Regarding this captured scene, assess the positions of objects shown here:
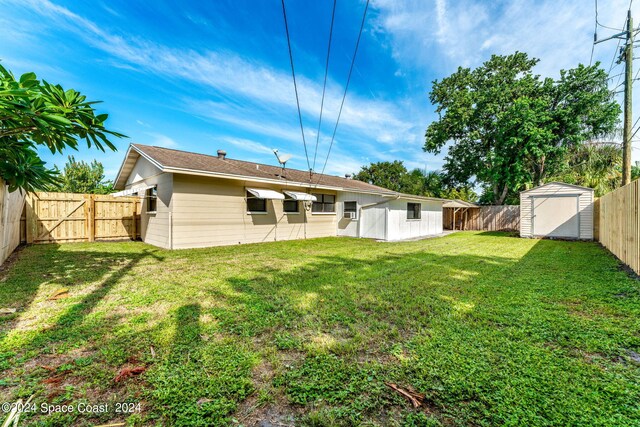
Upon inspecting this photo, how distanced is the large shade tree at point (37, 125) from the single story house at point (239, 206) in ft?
11.4

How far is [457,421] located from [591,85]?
24058 millimetres

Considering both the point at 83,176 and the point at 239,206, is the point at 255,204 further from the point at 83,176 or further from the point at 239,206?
the point at 83,176

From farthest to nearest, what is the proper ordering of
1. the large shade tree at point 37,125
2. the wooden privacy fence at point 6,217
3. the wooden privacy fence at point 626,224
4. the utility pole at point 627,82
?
1. the utility pole at point 627,82
2. the wooden privacy fence at point 6,217
3. the wooden privacy fence at point 626,224
4. the large shade tree at point 37,125

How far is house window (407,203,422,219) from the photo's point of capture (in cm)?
1385

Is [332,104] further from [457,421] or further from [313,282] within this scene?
[457,421]

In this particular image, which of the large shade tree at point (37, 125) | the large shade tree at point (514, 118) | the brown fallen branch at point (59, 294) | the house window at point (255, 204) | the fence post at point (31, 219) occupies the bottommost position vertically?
the brown fallen branch at point (59, 294)

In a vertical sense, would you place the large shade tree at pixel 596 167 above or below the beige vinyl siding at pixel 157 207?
above

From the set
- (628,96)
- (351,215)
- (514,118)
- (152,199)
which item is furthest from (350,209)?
(514,118)

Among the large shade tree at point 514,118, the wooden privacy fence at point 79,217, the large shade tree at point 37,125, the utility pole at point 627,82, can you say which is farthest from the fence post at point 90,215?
the large shade tree at point 514,118

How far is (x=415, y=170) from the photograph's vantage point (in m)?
36.6

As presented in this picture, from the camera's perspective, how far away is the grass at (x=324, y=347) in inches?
72.6

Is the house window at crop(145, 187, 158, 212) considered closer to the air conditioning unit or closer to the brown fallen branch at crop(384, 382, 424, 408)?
the air conditioning unit

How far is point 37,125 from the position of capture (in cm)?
335

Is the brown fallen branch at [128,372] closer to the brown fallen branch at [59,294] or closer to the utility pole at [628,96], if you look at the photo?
the brown fallen branch at [59,294]
